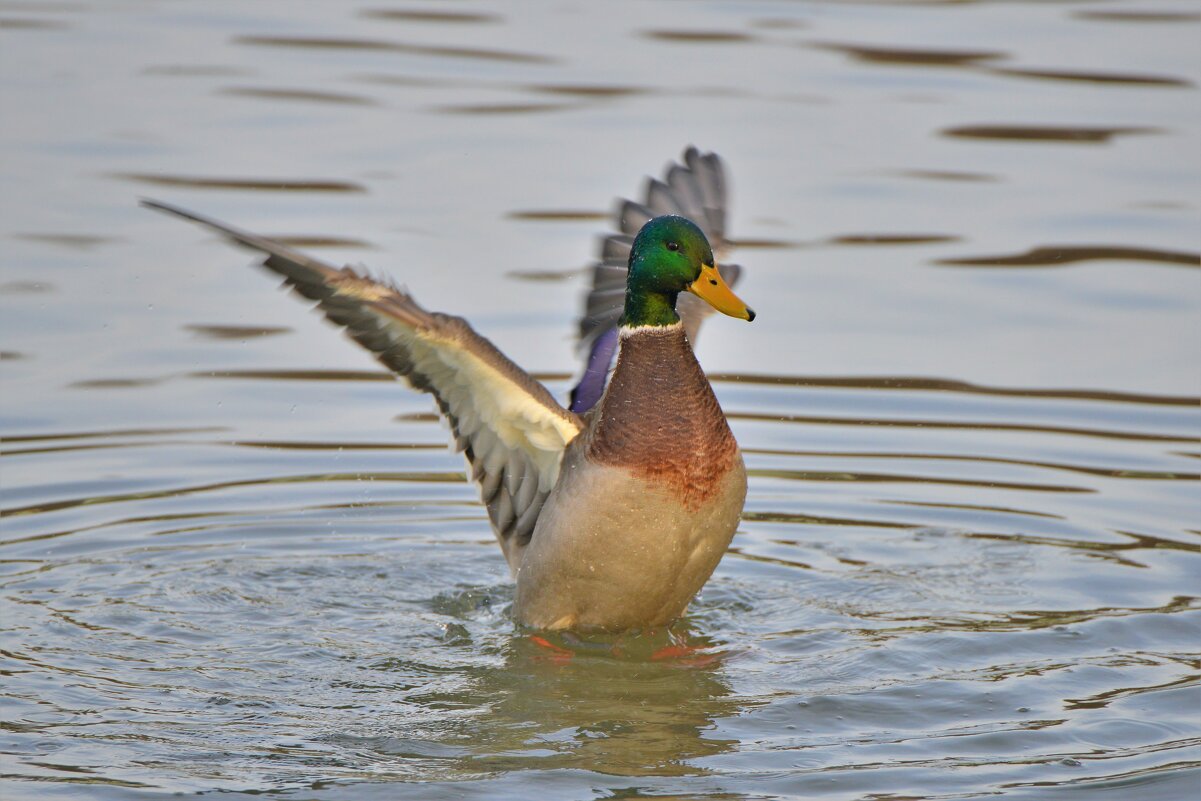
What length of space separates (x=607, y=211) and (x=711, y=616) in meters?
4.83

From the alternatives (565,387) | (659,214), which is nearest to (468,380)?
(659,214)

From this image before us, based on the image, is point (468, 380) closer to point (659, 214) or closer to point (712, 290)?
point (712, 290)

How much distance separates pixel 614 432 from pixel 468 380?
0.55m

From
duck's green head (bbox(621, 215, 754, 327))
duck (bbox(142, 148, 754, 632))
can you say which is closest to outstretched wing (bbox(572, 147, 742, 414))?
duck (bbox(142, 148, 754, 632))

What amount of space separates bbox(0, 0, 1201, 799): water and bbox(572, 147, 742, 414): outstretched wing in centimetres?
98

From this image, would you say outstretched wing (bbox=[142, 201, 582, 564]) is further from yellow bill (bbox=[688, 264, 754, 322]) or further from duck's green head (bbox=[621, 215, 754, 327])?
yellow bill (bbox=[688, 264, 754, 322])

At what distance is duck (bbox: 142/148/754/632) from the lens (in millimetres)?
6621

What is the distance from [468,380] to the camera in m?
6.83

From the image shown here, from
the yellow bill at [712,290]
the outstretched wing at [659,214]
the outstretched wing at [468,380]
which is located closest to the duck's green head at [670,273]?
the yellow bill at [712,290]

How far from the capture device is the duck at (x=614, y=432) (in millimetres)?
6621

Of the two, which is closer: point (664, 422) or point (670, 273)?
point (664, 422)

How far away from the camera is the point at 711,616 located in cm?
730

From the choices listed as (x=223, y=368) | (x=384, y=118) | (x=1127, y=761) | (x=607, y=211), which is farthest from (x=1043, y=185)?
(x=1127, y=761)

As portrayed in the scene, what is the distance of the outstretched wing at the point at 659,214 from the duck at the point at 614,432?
1059 millimetres
